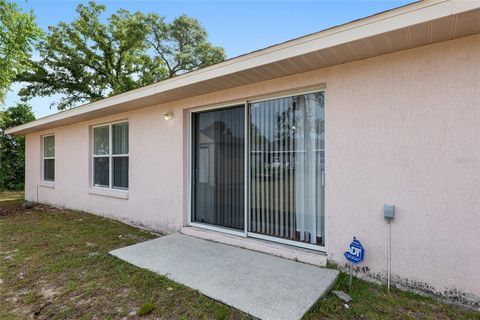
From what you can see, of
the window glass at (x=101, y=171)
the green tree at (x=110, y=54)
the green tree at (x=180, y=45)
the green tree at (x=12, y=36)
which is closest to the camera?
the window glass at (x=101, y=171)

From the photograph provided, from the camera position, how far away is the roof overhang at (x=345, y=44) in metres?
2.32

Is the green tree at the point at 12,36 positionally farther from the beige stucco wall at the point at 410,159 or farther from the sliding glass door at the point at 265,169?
the beige stucco wall at the point at 410,159

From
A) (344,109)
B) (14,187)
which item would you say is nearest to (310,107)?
(344,109)

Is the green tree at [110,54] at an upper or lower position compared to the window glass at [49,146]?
upper

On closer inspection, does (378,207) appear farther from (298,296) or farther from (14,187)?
(14,187)

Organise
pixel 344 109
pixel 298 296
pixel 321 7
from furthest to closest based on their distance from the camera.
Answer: pixel 321 7 < pixel 344 109 < pixel 298 296

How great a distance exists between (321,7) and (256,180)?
3456 mm

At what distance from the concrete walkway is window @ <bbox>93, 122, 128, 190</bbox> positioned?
8.90 feet

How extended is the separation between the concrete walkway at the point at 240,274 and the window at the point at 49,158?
6873mm

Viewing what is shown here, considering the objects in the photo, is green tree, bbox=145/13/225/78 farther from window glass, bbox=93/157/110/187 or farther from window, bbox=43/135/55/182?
window glass, bbox=93/157/110/187

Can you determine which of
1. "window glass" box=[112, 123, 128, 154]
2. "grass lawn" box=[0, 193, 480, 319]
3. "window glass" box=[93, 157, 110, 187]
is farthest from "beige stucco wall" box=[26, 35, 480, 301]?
"window glass" box=[93, 157, 110, 187]

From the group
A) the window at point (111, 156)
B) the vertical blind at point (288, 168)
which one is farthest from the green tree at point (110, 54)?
the vertical blind at point (288, 168)

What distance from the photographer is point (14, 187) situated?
13961mm

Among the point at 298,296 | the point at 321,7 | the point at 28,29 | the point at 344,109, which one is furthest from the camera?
the point at 28,29
